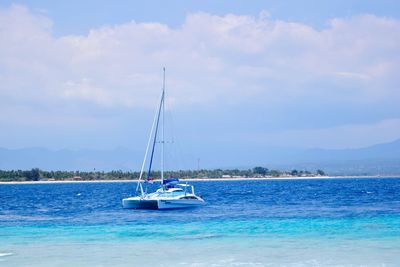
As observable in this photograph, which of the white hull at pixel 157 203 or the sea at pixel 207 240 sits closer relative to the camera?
the sea at pixel 207 240

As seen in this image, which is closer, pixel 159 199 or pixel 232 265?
pixel 232 265

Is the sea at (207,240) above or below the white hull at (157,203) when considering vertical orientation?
below

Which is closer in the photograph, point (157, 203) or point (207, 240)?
point (207, 240)

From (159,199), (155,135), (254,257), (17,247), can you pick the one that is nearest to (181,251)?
(254,257)

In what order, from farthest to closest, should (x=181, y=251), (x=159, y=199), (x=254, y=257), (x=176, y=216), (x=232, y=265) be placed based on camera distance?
(x=159, y=199)
(x=176, y=216)
(x=181, y=251)
(x=254, y=257)
(x=232, y=265)

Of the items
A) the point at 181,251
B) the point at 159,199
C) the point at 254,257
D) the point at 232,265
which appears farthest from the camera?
the point at 159,199

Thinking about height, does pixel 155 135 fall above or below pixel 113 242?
above

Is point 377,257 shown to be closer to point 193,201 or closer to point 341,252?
point 341,252

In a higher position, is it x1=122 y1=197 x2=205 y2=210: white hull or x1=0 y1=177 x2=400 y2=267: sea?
x1=122 y1=197 x2=205 y2=210: white hull

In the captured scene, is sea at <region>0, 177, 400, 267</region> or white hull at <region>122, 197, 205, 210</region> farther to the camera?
white hull at <region>122, 197, 205, 210</region>

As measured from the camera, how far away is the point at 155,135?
68.6 meters

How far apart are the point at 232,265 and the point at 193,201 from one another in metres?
38.9

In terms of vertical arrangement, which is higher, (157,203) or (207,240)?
(157,203)

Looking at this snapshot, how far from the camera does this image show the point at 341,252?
28.1 metres
